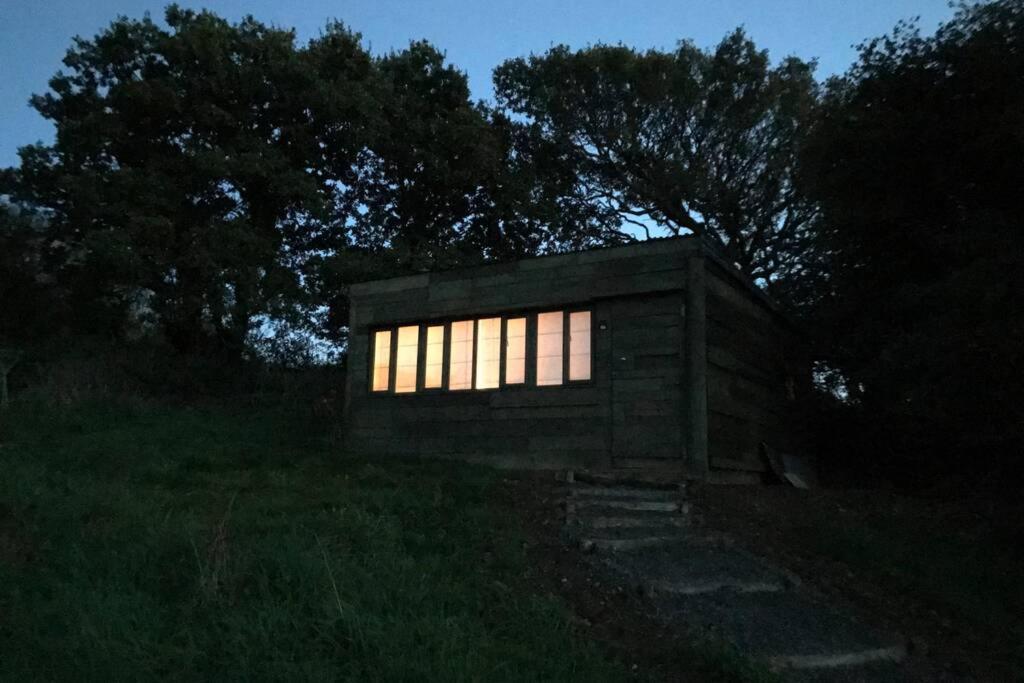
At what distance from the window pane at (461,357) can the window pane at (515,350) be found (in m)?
0.59

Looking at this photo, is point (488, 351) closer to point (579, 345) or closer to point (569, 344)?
point (569, 344)

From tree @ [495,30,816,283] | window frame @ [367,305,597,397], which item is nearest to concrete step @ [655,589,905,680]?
window frame @ [367,305,597,397]

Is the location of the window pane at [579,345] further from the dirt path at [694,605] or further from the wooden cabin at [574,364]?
the dirt path at [694,605]

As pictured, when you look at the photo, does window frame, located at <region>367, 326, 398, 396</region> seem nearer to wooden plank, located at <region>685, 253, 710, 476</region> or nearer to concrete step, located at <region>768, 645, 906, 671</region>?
wooden plank, located at <region>685, 253, 710, 476</region>

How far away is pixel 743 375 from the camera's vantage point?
10.6 m

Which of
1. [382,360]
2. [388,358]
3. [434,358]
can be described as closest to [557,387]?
[434,358]

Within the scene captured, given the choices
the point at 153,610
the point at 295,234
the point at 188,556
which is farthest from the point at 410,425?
the point at 295,234

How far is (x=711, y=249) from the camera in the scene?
969 cm

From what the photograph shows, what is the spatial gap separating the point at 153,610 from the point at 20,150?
17.3m

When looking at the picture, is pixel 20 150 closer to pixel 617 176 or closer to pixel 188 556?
pixel 617 176

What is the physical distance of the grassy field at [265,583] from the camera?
3.80 meters

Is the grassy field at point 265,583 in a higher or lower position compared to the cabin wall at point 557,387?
lower

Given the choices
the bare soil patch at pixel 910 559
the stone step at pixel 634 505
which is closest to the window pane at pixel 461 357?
the stone step at pixel 634 505

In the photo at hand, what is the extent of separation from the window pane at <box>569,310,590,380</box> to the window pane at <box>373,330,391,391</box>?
292 cm
